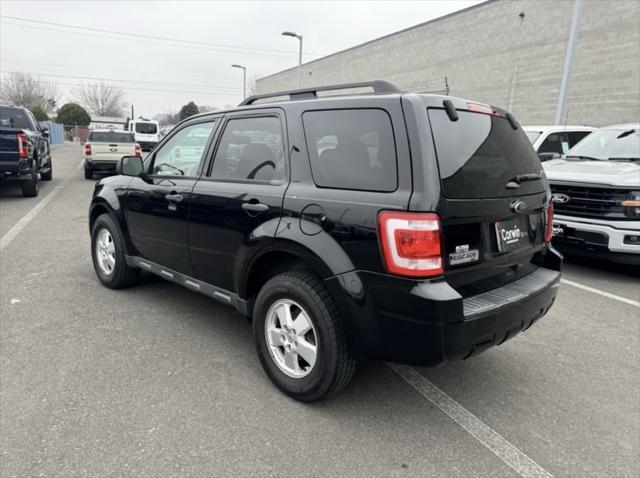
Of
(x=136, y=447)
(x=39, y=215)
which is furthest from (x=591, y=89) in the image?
(x=136, y=447)

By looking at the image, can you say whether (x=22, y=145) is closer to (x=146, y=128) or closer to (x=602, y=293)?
(x=602, y=293)

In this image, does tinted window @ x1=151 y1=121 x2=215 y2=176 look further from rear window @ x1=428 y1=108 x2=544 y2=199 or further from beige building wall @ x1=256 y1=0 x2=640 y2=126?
beige building wall @ x1=256 y1=0 x2=640 y2=126

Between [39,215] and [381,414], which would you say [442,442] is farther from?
[39,215]

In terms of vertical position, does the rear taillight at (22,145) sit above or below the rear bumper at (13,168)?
above

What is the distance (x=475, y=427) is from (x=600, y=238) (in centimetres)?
380

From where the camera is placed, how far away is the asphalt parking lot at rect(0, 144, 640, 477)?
2350 millimetres

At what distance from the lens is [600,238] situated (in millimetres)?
5438

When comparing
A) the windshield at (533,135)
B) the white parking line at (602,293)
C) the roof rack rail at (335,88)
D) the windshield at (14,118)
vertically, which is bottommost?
the white parking line at (602,293)

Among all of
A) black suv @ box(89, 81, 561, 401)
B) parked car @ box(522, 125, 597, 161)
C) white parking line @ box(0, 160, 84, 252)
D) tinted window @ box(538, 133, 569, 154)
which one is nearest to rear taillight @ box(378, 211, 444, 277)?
black suv @ box(89, 81, 561, 401)

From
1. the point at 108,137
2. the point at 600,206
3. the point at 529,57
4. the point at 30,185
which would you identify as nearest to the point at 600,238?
the point at 600,206

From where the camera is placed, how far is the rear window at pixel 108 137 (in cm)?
1532

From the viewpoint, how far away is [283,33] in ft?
80.7

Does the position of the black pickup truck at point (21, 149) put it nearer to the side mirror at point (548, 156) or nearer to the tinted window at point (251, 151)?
the tinted window at point (251, 151)

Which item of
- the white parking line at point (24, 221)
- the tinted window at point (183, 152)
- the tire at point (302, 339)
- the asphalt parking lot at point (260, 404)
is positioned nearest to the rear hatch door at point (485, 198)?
the tire at point (302, 339)
